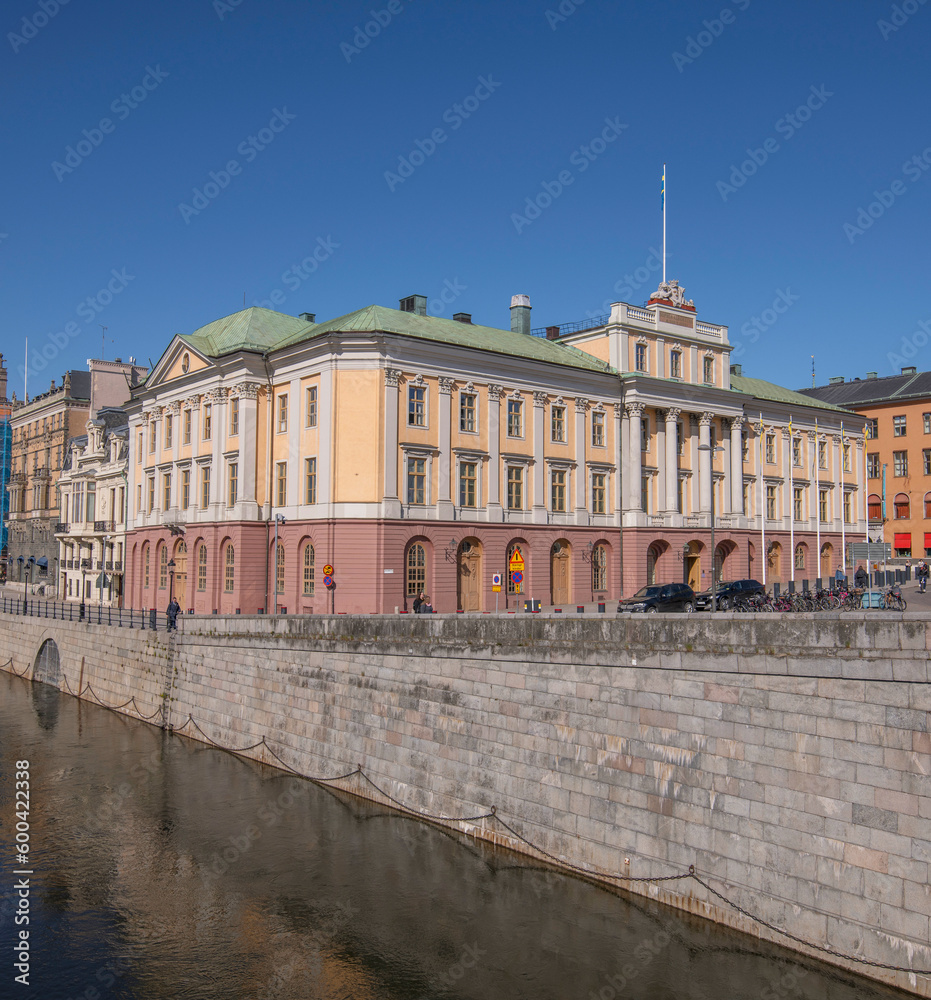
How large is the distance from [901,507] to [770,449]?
2957 cm

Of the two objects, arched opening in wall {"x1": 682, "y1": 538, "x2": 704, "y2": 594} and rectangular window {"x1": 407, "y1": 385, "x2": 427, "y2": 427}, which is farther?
arched opening in wall {"x1": 682, "y1": 538, "x2": 704, "y2": 594}

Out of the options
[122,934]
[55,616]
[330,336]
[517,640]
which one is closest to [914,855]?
[517,640]

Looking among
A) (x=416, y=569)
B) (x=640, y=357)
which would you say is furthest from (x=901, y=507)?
(x=416, y=569)

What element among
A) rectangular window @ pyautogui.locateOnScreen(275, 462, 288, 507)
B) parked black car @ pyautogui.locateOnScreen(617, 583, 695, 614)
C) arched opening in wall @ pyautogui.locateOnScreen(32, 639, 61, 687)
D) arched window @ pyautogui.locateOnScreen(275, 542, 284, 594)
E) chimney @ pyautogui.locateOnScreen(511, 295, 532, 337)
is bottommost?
arched opening in wall @ pyautogui.locateOnScreen(32, 639, 61, 687)

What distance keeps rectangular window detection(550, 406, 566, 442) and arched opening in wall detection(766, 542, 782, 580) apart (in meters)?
22.3

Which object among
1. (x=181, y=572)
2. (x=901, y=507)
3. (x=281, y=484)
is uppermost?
(x=901, y=507)

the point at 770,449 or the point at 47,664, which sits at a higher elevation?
the point at 770,449

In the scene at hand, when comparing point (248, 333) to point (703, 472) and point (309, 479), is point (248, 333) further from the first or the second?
point (703, 472)

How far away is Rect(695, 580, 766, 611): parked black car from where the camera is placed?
42.5 m

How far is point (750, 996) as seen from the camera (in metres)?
17.2

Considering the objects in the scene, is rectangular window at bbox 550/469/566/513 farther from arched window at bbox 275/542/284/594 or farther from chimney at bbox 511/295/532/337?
arched window at bbox 275/542/284/594

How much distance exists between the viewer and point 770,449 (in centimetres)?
7112

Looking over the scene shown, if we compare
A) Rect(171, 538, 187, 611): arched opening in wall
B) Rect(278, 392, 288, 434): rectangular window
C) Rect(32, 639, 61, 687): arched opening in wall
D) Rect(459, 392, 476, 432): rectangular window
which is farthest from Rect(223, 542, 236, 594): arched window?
Rect(459, 392, 476, 432): rectangular window

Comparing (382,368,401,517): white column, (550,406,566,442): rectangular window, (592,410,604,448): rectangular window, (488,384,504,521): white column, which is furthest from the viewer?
(592,410,604,448): rectangular window
